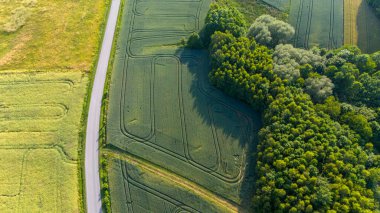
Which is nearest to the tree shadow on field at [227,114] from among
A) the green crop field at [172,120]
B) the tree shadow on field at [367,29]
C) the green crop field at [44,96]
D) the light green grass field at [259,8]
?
the green crop field at [172,120]

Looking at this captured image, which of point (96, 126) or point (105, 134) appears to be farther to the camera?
point (96, 126)

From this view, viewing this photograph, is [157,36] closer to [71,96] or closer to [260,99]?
[71,96]

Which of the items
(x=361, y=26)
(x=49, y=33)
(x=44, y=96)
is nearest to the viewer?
(x=44, y=96)

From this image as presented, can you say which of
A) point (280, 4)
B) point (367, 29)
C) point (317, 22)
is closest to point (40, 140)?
point (280, 4)

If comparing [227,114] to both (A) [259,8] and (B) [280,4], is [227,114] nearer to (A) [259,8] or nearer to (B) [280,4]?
(A) [259,8]

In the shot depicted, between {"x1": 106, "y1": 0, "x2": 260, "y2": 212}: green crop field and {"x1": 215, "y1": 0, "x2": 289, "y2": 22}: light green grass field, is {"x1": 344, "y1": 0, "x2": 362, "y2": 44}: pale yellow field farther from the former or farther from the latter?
{"x1": 106, "y1": 0, "x2": 260, "y2": 212}: green crop field

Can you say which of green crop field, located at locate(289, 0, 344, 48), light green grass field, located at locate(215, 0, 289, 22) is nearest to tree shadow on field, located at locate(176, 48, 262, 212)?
light green grass field, located at locate(215, 0, 289, 22)
